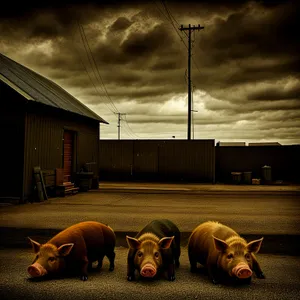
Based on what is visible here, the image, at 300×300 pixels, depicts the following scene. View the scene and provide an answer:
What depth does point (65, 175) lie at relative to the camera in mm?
18188

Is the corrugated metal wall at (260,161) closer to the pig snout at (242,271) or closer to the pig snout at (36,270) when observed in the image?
the pig snout at (242,271)

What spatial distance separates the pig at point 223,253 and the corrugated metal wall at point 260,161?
21.0m

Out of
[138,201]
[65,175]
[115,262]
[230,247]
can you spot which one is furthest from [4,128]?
[230,247]

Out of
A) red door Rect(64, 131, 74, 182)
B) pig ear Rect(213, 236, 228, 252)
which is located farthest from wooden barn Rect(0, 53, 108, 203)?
pig ear Rect(213, 236, 228, 252)

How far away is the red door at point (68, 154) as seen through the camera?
1813 centimetres

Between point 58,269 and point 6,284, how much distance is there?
733 mm

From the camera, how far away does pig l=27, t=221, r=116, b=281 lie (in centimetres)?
489

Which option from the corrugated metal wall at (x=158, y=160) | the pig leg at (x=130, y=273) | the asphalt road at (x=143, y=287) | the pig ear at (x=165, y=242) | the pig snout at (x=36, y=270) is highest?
the corrugated metal wall at (x=158, y=160)

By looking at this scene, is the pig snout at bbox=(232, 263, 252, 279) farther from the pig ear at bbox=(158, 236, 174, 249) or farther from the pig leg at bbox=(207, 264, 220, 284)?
the pig ear at bbox=(158, 236, 174, 249)

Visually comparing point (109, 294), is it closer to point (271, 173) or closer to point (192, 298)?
point (192, 298)

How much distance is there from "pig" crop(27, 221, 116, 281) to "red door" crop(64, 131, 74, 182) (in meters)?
12.9

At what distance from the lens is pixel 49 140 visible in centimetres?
1614

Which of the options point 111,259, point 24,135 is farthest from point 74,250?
point 24,135

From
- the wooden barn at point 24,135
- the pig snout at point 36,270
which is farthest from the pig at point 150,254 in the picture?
the wooden barn at point 24,135
